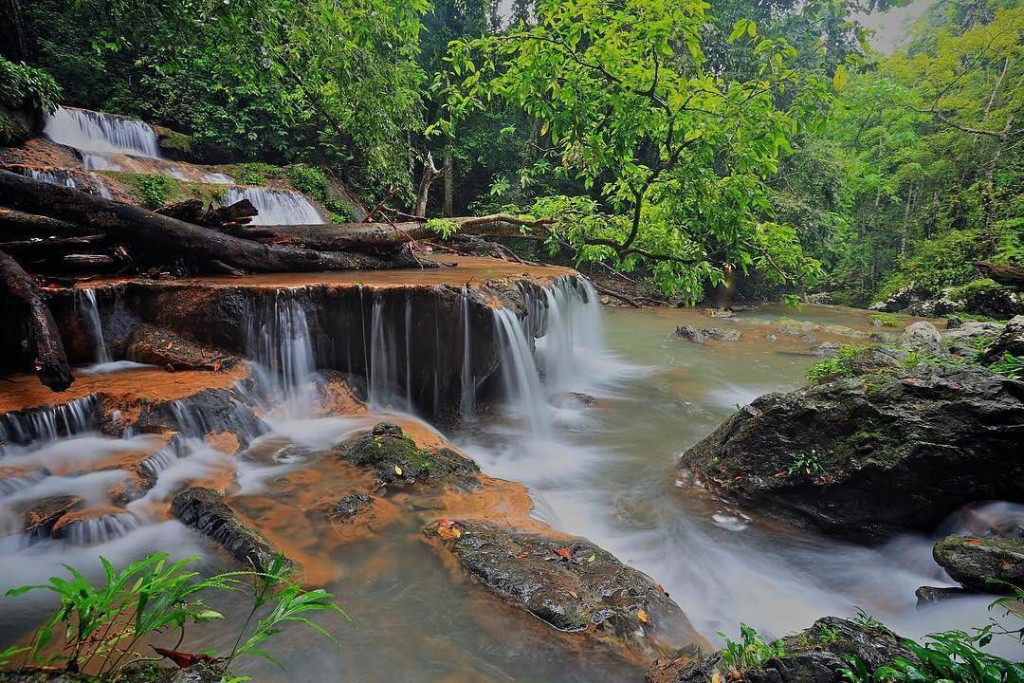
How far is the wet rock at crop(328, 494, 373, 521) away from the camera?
3.53 metres

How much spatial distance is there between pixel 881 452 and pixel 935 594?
1.17 m

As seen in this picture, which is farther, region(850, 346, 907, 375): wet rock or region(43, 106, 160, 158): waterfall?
region(43, 106, 160, 158): waterfall

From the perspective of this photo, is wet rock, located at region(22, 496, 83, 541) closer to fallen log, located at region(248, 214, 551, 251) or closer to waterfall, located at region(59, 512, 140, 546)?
waterfall, located at region(59, 512, 140, 546)

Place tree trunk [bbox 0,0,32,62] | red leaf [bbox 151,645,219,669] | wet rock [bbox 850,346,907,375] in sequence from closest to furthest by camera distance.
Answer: red leaf [bbox 151,645,219,669], wet rock [bbox 850,346,907,375], tree trunk [bbox 0,0,32,62]

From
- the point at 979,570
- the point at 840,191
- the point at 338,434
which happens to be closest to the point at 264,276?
the point at 338,434

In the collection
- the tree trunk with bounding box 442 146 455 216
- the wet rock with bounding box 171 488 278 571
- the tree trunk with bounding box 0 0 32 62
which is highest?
the tree trunk with bounding box 0 0 32 62

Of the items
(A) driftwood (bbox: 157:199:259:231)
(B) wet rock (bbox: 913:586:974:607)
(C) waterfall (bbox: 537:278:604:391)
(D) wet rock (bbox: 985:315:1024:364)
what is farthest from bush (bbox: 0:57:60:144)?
(D) wet rock (bbox: 985:315:1024:364)

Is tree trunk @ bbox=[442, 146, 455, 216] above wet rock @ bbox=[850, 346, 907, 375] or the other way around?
above

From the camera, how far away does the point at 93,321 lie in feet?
16.5

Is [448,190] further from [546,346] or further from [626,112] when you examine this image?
[626,112]

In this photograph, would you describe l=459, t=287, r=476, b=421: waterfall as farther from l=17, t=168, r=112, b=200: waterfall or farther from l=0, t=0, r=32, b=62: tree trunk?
l=0, t=0, r=32, b=62: tree trunk

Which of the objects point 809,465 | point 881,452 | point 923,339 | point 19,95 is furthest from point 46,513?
point 923,339

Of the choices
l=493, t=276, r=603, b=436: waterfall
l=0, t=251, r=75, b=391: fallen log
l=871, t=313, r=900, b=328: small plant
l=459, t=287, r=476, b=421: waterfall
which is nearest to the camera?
l=0, t=251, r=75, b=391: fallen log

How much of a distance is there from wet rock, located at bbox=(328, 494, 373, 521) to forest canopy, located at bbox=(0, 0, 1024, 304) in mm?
3610
